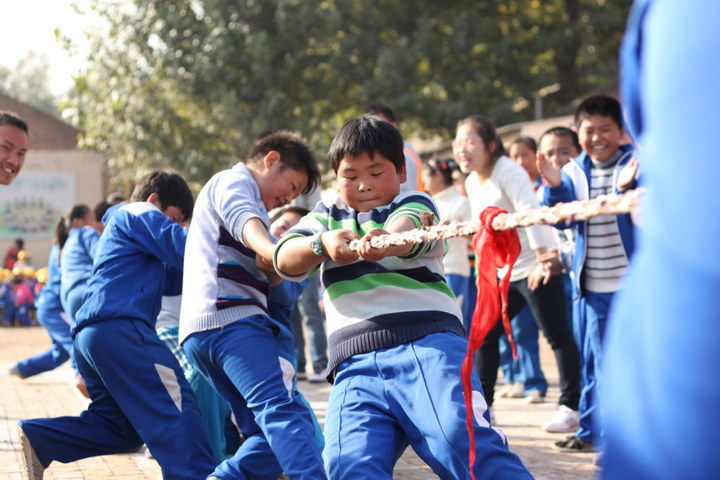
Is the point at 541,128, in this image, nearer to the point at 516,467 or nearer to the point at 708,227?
the point at 516,467

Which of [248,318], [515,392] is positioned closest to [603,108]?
[248,318]

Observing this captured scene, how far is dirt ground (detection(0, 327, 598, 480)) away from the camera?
4.66 m

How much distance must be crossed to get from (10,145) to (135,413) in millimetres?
1669

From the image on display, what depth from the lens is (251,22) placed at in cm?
2089

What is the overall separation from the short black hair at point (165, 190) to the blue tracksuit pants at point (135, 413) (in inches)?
33.1

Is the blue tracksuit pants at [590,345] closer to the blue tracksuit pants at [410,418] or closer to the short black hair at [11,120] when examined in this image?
the blue tracksuit pants at [410,418]

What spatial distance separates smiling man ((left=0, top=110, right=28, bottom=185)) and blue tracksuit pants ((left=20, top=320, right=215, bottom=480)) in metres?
1.11

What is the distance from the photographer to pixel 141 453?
5379 mm

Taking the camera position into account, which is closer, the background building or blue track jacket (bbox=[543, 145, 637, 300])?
blue track jacket (bbox=[543, 145, 637, 300])

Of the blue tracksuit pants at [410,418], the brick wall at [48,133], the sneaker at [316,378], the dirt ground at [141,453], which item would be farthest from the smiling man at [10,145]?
the brick wall at [48,133]

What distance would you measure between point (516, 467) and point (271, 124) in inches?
735

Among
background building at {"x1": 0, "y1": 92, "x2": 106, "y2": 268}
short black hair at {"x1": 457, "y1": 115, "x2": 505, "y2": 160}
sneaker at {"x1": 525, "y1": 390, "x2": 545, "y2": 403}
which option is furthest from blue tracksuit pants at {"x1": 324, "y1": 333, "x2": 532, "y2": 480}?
background building at {"x1": 0, "y1": 92, "x2": 106, "y2": 268}

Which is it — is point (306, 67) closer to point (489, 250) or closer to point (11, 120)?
point (11, 120)

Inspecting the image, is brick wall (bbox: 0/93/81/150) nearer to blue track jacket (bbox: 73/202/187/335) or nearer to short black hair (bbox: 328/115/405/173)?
blue track jacket (bbox: 73/202/187/335)
